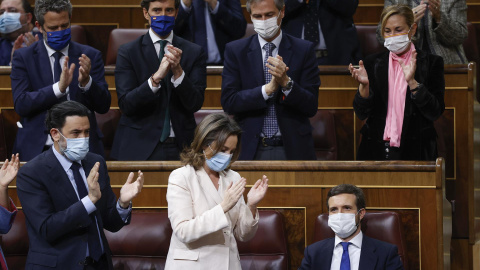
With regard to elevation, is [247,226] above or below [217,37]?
below

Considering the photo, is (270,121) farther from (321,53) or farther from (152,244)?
(321,53)

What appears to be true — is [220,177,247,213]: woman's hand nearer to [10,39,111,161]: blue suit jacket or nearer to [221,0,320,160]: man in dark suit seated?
[221,0,320,160]: man in dark suit seated

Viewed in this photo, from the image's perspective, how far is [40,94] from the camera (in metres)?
2.77

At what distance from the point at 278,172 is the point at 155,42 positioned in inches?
24.9

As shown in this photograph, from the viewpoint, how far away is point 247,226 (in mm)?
2238

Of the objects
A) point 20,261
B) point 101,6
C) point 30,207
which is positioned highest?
point 101,6

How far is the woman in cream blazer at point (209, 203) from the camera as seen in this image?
215 centimetres

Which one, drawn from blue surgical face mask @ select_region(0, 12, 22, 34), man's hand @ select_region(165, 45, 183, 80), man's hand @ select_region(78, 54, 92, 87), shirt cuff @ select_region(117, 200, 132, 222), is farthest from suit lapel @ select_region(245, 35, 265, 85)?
blue surgical face mask @ select_region(0, 12, 22, 34)

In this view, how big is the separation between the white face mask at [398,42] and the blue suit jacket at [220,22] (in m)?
0.79

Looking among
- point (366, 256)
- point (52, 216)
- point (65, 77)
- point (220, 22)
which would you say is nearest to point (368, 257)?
point (366, 256)

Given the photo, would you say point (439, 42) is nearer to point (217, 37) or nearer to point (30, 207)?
point (217, 37)

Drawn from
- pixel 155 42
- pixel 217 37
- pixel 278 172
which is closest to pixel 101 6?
pixel 217 37

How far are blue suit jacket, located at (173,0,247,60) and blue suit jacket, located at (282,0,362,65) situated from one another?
0.19 m

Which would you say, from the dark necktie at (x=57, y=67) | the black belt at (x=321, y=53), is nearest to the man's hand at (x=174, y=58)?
the dark necktie at (x=57, y=67)
